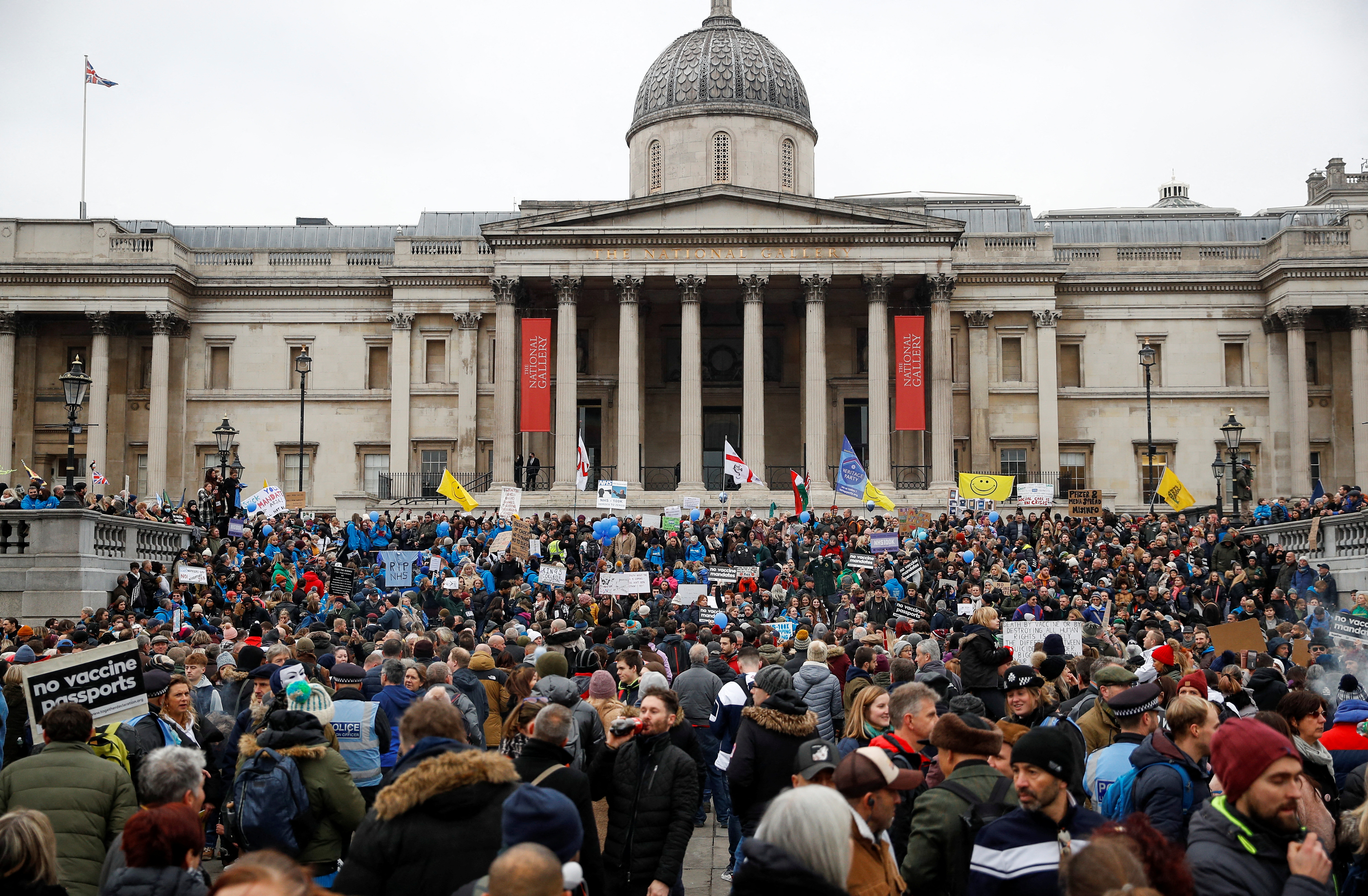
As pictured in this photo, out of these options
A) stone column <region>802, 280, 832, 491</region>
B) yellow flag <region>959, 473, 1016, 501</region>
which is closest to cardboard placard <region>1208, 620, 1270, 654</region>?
yellow flag <region>959, 473, 1016, 501</region>

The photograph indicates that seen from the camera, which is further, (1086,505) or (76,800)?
(1086,505)

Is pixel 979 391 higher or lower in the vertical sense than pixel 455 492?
higher

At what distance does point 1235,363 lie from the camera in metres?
52.3

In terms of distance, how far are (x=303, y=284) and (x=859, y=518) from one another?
25896mm

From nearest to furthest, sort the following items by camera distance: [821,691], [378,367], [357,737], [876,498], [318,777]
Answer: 1. [318,777]
2. [357,737]
3. [821,691]
4. [876,498]
5. [378,367]

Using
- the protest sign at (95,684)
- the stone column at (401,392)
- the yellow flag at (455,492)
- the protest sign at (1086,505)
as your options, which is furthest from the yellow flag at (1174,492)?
the protest sign at (95,684)

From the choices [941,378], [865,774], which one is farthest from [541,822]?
[941,378]

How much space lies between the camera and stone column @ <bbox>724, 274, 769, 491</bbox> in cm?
4688

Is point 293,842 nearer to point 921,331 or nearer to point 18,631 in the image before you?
point 18,631

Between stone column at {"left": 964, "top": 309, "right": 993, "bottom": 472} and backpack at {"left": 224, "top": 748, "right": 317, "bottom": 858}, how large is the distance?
4401 cm

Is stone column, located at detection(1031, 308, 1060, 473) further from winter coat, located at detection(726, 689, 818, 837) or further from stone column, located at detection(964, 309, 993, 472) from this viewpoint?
winter coat, located at detection(726, 689, 818, 837)

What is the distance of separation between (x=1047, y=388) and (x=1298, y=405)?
9257mm

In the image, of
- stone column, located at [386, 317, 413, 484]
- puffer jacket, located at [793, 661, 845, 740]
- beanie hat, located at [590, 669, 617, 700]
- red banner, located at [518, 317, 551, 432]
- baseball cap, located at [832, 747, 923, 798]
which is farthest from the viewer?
stone column, located at [386, 317, 413, 484]

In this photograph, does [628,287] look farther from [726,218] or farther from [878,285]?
[878,285]
